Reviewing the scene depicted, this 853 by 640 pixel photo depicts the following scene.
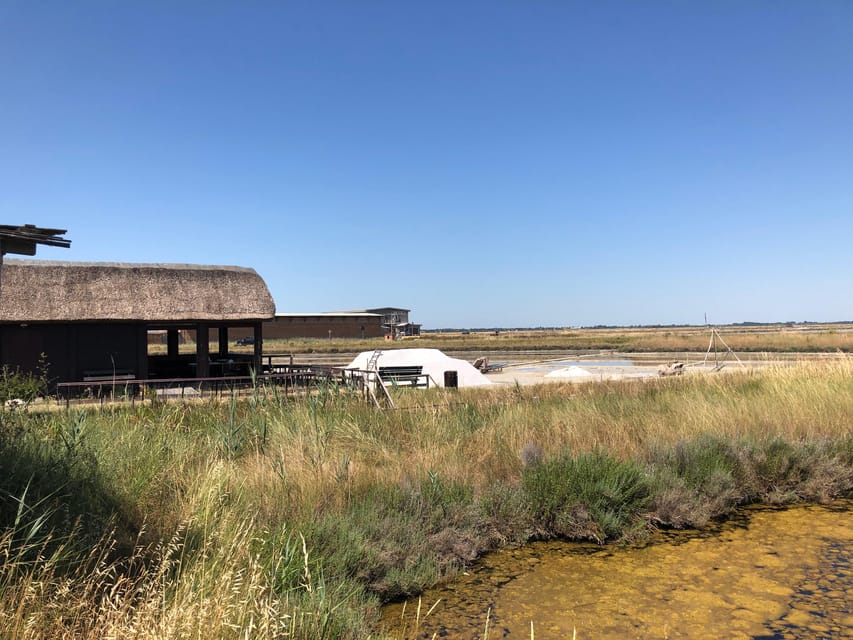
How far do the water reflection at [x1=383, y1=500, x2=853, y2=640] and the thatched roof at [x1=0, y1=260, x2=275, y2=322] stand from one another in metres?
13.1

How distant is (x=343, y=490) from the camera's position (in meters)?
6.14

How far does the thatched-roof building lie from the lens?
1483 cm

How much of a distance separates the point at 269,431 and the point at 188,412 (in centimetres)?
232

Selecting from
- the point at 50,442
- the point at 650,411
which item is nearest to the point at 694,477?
the point at 650,411

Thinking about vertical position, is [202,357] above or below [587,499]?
above

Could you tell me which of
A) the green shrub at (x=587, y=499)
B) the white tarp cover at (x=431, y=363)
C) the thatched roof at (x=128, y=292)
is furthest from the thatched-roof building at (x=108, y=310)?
the green shrub at (x=587, y=499)

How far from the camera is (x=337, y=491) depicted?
611 cm

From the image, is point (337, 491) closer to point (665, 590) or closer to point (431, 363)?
point (665, 590)

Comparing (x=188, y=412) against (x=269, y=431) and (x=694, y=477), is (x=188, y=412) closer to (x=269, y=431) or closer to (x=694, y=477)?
(x=269, y=431)

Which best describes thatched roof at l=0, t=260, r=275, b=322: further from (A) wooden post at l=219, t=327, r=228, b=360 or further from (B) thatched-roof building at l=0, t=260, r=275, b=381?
(A) wooden post at l=219, t=327, r=228, b=360

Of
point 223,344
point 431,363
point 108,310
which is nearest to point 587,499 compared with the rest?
point 108,310

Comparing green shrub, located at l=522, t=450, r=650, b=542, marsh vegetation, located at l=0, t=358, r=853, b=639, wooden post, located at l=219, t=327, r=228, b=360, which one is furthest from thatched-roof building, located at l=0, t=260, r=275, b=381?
green shrub, located at l=522, t=450, r=650, b=542

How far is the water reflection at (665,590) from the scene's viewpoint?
457 cm

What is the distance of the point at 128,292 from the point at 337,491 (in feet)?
40.5
